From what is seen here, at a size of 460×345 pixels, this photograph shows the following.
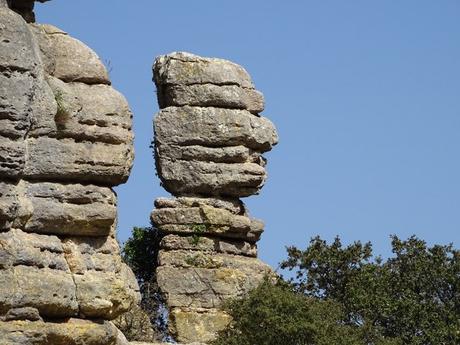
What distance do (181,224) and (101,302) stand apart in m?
21.3

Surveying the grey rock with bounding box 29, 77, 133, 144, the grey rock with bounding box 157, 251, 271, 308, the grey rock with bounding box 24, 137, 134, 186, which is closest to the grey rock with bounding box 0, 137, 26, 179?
the grey rock with bounding box 24, 137, 134, 186

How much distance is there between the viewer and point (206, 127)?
45.9 m

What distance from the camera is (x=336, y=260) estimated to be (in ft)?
161

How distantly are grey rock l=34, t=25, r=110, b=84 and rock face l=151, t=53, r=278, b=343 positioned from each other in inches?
719

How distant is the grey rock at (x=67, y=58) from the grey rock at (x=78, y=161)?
1077 mm

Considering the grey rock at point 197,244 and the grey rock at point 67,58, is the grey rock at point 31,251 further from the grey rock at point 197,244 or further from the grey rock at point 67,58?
the grey rock at point 197,244

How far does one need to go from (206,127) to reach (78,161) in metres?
19.8

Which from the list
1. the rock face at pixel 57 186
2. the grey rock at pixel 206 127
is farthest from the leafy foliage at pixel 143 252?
the rock face at pixel 57 186

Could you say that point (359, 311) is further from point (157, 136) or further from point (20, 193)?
point (20, 193)

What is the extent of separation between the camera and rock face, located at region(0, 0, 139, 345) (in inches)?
831

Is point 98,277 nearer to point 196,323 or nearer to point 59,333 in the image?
point 59,333

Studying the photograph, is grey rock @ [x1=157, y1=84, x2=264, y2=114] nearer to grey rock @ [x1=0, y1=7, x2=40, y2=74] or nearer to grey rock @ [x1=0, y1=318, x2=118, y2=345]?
grey rock @ [x1=0, y1=318, x2=118, y2=345]

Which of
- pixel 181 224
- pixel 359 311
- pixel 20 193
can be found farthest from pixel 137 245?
pixel 20 193

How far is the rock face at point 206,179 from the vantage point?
44844mm
